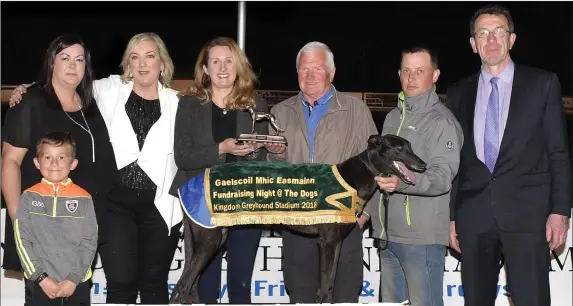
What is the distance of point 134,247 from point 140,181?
1.18 ft

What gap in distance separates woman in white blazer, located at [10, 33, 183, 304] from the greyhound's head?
112 centimetres

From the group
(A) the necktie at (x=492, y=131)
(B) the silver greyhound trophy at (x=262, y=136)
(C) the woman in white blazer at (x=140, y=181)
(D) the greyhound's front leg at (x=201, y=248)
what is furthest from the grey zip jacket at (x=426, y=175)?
(C) the woman in white blazer at (x=140, y=181)

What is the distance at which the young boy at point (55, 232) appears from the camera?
3600mm

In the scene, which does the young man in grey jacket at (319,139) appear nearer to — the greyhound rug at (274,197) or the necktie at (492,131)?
the greyhound rug at (274,197)

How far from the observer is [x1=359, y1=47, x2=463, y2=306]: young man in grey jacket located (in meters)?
3.88

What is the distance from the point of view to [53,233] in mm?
3619

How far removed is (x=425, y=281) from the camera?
393cm

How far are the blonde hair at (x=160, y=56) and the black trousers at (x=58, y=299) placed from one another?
3.84 ft

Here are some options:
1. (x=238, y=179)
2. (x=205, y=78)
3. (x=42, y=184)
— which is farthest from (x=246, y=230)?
(x=42, y=184)

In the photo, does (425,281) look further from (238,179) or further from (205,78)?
(205,78)

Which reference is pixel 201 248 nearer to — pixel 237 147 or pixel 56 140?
pixel 237 147

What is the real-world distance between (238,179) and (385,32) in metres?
3.65

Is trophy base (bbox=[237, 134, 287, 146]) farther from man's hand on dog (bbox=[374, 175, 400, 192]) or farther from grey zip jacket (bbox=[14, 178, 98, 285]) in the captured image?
grey zip jacket (bbox=[14, 178, 98, 285])

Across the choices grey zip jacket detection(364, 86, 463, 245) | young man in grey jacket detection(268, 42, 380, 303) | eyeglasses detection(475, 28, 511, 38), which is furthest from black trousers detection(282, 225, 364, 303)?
eyeglasses detection(475, 28, 511, 38)
